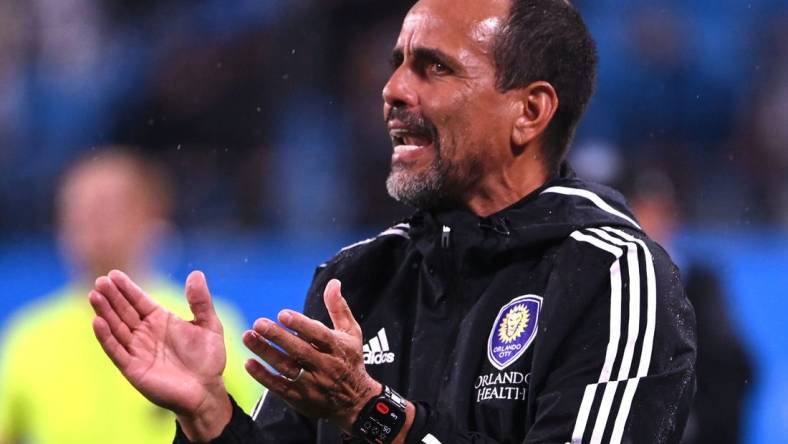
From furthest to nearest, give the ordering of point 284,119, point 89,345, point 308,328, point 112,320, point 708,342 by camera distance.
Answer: point 284,119
point 708,342
point 89,345
point 112,320
point 308,328

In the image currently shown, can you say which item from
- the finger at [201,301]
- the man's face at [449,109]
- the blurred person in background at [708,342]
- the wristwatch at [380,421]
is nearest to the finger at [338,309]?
the wristwatch at [380,421]

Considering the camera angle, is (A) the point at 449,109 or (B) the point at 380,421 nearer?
(B) the point at 380,421

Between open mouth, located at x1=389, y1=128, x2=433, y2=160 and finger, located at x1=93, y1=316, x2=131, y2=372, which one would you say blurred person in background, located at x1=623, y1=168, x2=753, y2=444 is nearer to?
open mouth, located at x1=389, y1=128, x2=433, y2=160

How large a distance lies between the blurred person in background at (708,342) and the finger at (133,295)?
214cm

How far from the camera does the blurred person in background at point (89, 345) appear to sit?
3941 millimetres

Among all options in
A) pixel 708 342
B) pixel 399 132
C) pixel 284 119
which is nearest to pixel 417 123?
pixel 399 132

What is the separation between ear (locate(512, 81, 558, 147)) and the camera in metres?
2.93

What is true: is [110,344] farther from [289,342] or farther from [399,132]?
[399,132]

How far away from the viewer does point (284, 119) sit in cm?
706

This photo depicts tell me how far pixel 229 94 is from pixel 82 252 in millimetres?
3036

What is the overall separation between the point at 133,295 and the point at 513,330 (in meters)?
0.69

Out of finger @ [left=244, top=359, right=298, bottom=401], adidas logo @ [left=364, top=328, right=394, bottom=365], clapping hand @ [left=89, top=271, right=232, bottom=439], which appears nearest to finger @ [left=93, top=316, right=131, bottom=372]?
clapping hand @ [left=89, top=271, right=232, bottom=439]

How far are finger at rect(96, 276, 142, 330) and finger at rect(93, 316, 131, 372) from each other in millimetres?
34

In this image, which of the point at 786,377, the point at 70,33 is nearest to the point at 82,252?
the point at 786,377
